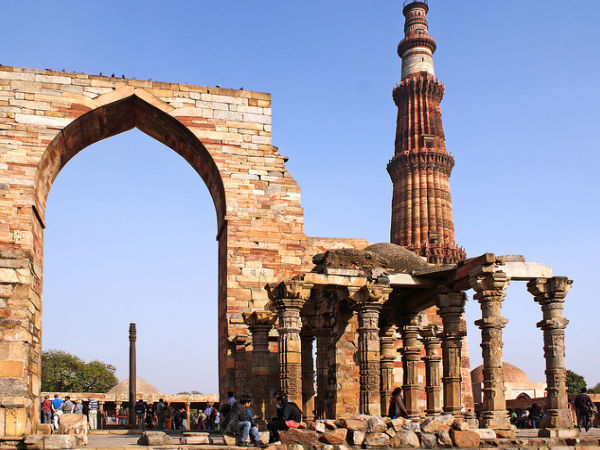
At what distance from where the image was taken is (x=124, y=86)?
17031mm

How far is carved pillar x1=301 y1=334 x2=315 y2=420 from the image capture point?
15492mm

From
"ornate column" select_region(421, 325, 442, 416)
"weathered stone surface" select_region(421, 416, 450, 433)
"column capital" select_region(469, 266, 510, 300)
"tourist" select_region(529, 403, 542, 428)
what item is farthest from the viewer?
"tourist" select_region(529, 403, 542, 428)

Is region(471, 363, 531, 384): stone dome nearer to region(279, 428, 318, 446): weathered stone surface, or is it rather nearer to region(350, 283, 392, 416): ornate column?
region(350, 283, 392, 416): ornate column

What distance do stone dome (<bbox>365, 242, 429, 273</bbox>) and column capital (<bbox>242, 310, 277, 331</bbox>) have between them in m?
2.37

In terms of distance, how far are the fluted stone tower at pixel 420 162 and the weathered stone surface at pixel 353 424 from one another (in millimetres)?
31315

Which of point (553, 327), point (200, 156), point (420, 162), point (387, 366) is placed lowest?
point (387, 366)

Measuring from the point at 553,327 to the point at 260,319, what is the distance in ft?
18.4

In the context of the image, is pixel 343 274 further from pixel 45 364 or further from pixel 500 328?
pixel 45 364

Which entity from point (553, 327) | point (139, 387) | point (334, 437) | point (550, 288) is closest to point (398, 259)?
point (550, 288)

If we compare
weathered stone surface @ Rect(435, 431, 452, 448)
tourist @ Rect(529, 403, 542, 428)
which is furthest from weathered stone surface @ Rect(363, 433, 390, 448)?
tourist @ Rect(529, 403, 542, 428)

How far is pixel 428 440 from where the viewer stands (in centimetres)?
955

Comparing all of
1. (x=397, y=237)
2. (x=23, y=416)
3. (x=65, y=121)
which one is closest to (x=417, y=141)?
(x=397, y=237)

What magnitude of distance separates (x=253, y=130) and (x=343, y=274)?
597cm

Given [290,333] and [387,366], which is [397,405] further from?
[387,366]
